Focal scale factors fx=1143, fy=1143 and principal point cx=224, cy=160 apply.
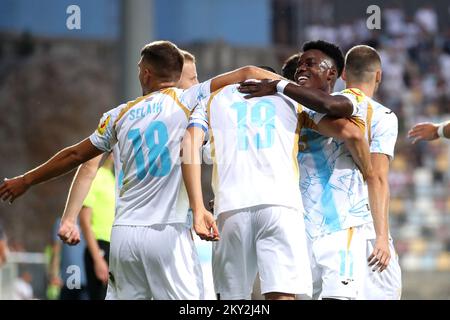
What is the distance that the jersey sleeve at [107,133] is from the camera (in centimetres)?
737

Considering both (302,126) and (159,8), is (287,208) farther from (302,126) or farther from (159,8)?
(159,8)

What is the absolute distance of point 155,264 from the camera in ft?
22.8

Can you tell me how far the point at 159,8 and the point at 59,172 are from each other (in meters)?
16.3

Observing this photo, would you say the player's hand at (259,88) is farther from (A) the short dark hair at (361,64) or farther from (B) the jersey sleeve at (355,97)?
(A) the short dark hair at (361,64)

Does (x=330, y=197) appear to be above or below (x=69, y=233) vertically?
above

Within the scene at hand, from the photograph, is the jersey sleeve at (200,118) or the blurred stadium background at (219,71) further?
the blurred stadium background at (219,71)

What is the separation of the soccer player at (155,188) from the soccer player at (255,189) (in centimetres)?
19

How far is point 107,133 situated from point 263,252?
1371 mm

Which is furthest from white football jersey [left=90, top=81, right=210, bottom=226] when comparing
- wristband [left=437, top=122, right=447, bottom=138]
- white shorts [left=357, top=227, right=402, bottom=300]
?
wristband [left=437, top=122, right=447, bottom=138]

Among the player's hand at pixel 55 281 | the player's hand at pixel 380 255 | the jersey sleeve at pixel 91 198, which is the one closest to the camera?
the player's hand at pixel 380 255

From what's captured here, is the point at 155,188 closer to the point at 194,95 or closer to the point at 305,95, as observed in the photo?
the point at 194,95

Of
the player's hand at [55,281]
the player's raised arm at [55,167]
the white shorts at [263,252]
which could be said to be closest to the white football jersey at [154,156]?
the player's raised arm at [55,167]

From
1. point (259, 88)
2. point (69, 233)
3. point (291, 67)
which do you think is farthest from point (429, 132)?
point (69, 233)

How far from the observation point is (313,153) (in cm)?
745
